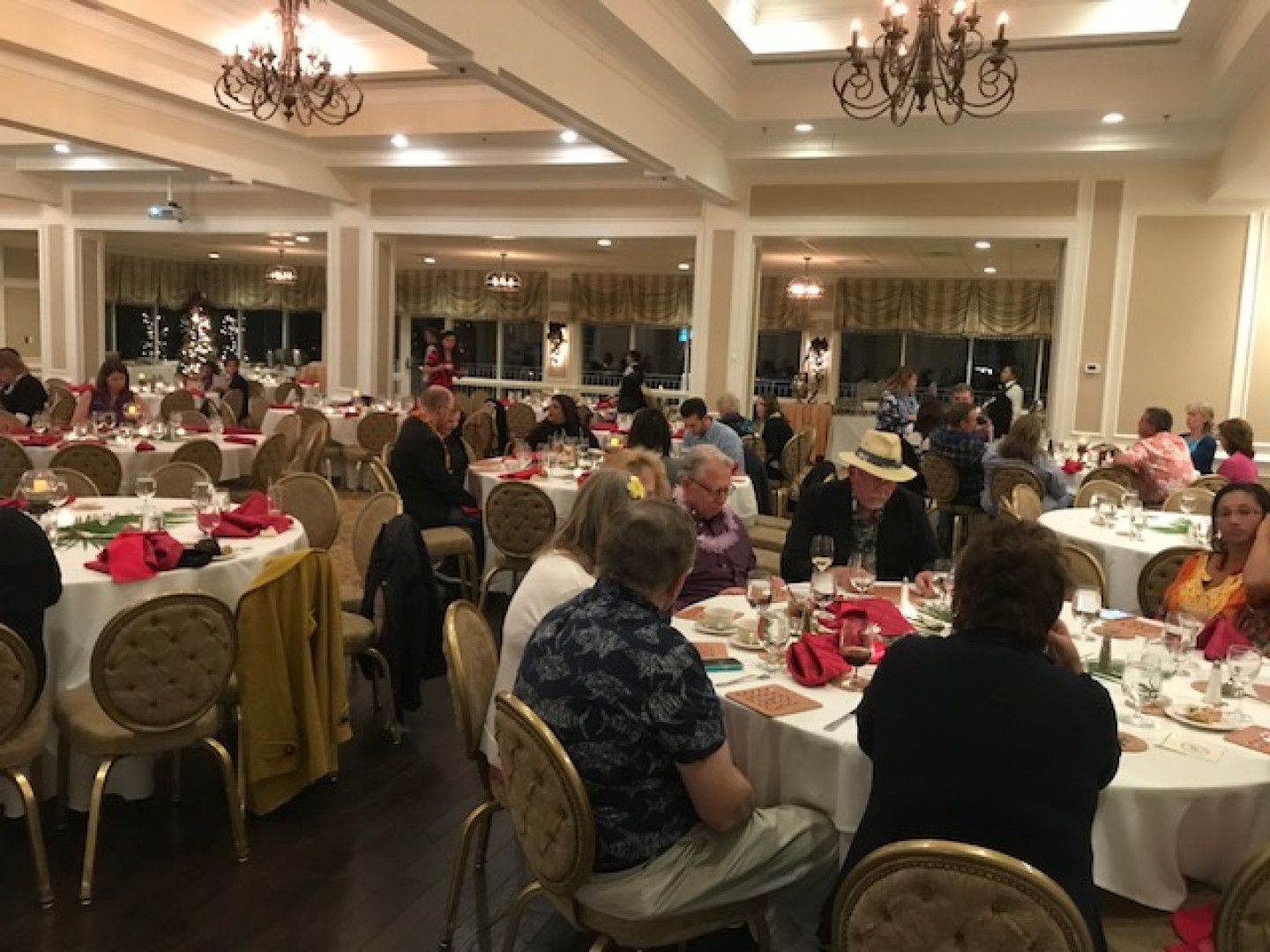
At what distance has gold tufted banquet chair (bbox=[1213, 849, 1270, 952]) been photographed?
1729mm

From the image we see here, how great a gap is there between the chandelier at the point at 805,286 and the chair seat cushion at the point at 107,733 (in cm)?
1402

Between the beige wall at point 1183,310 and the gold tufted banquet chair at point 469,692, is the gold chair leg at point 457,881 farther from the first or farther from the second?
the beige wall at point 1183,310

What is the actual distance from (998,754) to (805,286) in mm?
15267

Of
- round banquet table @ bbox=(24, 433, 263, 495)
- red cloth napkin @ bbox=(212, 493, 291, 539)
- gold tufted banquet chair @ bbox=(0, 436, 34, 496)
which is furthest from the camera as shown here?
round banquet table @ bbox=(24, 433, 263, 495)

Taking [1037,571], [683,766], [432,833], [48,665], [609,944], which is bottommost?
[432,833]

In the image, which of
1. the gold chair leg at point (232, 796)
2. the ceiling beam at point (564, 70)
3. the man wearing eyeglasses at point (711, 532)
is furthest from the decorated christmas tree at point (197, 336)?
the gold chair leg at point (232, 796)

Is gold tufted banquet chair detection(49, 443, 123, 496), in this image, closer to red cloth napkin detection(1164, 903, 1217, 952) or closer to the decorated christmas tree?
red cloth napkin detection(1164, 903, 1217, 952)

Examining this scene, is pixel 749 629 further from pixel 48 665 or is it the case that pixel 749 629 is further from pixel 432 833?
pixel 48 665

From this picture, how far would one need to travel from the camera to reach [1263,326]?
10070 mm

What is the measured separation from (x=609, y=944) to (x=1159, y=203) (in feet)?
33.0

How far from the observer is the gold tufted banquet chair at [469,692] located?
2.83 meters

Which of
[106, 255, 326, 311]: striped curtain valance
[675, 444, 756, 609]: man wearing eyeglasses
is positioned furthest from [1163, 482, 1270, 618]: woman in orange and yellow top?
[106, 255, 326, 311]: striped curtain valance

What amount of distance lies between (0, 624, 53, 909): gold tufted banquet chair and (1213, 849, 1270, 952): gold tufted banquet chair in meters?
2.96

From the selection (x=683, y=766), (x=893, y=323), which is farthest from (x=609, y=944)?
(x=893, y=323)
